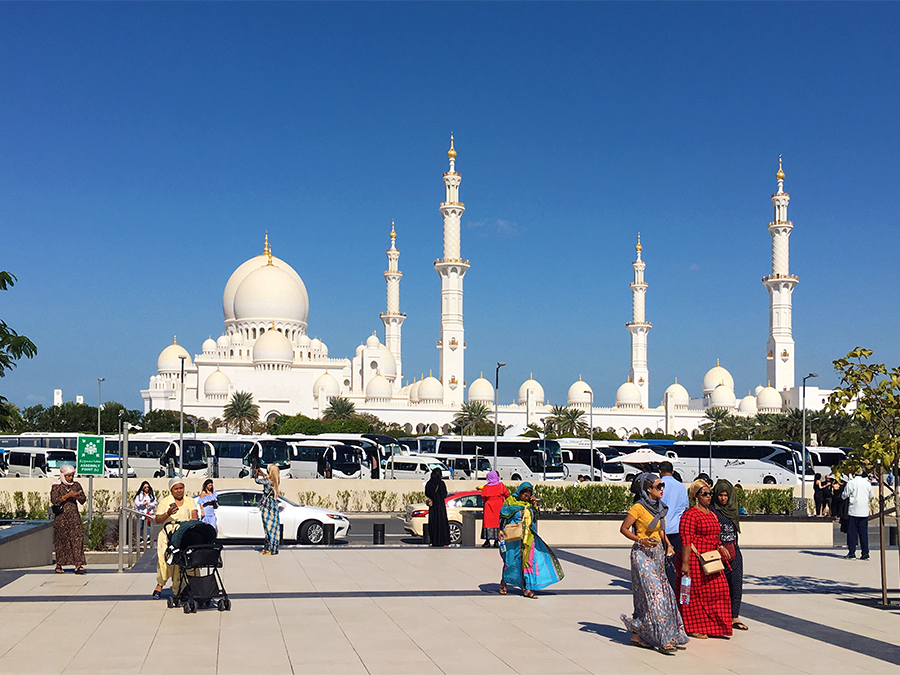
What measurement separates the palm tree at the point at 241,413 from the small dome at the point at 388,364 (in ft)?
59.0

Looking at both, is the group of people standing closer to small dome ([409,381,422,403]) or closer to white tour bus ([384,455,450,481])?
white tour bus ([384,455,450,481])

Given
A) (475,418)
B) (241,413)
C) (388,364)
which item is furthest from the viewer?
(388,364)

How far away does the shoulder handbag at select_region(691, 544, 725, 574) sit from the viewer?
842 centimetres

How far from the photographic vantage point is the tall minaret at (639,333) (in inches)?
3583

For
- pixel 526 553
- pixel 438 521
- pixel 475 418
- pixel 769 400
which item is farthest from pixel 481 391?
pixel 526 553

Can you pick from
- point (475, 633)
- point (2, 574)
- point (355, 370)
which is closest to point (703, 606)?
point (475, 633)

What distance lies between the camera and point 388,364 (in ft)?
310

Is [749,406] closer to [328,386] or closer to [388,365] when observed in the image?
[388,365]

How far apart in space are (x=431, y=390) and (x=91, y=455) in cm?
7108

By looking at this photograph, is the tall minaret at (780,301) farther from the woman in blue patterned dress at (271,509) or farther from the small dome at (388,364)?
the woman in blue patterned dress at (271,509)

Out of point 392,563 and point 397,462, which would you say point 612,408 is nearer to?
point 397,462

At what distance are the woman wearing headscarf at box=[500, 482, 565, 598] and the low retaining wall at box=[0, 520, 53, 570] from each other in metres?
6.80

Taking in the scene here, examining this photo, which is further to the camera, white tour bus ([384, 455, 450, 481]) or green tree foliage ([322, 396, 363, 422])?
green tree foliage ([322, 396, 363, 422])

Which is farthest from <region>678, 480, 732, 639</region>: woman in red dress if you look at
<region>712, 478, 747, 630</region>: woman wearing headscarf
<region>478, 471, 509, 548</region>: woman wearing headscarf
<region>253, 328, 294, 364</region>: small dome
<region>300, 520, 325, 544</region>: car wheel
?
<region>253, 328, 294, 364</region>: small dome
